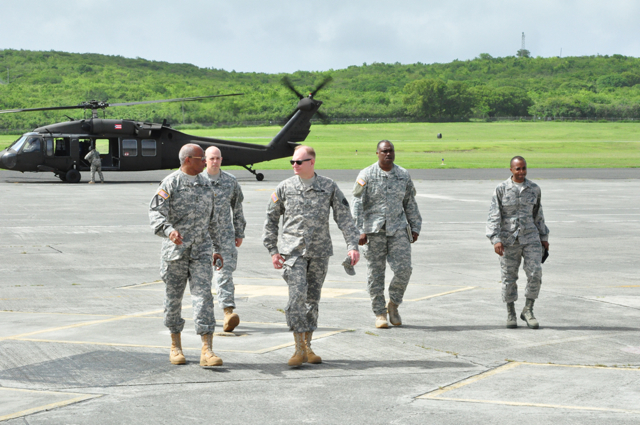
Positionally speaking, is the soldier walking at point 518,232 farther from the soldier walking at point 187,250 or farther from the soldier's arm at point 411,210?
the soldier walking at point 187,250

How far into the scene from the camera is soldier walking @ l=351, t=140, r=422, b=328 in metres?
8.95

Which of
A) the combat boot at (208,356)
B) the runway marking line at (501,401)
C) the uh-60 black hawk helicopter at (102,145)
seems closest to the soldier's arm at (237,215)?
the combat boot at (208,356)

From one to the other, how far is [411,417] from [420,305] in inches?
181

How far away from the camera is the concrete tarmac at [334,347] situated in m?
5.75

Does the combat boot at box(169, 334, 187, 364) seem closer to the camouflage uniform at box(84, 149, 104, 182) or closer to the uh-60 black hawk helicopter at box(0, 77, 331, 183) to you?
the uh-60 black hawk helicopter at box(0, 77, 331, 183)

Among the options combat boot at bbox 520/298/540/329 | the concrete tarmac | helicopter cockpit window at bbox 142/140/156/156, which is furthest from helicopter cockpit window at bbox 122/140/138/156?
combat boot at bbox 520/298/540/329

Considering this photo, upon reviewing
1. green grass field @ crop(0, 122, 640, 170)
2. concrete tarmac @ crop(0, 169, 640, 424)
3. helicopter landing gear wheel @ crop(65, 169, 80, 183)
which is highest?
green grass field @ crop(0, 122, 640, 170)

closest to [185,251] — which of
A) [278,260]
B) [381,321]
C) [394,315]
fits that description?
[278,260]

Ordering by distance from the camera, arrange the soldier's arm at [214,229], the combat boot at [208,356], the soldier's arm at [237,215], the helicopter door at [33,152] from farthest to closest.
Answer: the helicopter door at [33,152], the soldier's arm at [237,215], the soldier's arm at [214,229], the combat boot at [208,356]

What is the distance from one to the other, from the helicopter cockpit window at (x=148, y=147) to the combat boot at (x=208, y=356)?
31.1m

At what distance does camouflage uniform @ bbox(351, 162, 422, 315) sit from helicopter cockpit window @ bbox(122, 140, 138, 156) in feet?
96.8

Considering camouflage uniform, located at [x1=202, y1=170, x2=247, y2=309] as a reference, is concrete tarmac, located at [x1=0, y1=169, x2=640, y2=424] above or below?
below

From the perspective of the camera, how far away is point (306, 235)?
7.33 meters

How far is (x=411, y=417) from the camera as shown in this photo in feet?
18.1
